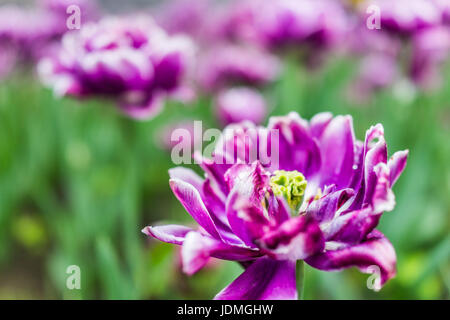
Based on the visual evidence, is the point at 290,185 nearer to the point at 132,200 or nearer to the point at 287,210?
the point at 287,210

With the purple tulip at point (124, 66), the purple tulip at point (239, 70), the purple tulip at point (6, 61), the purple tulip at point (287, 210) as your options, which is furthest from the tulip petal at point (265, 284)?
the purple tulip at point (6, 61)

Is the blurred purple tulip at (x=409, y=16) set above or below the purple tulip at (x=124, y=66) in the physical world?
above

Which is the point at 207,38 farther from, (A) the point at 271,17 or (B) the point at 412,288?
(B) the point at 412,288

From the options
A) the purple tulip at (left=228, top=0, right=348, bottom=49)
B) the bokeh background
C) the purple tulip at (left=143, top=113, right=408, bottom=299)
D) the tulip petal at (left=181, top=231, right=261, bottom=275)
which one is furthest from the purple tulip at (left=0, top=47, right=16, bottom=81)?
the tulip petal at (left=181, top=231, right=261, bottom=275)

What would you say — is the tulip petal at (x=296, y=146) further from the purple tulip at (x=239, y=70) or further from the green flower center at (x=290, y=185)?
the purple tulip at (x=239, y=70)

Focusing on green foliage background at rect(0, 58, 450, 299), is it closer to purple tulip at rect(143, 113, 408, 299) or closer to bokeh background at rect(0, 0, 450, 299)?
bokeh background at rect(0, 0, 450, 299)

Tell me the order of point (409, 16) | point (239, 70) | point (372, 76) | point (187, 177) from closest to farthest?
point (187, 177) < point (409, 16) < point (239, 70) < point (372, 76)

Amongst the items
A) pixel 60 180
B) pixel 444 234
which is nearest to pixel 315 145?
pixel 444 234

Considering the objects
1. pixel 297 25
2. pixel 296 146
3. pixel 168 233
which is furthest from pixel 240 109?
pixel 168 233
